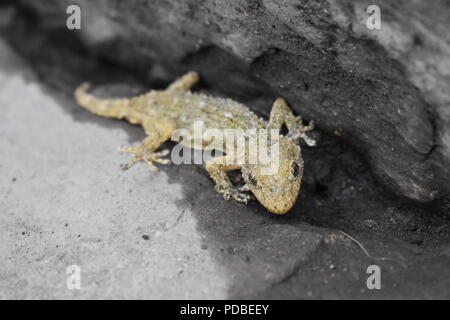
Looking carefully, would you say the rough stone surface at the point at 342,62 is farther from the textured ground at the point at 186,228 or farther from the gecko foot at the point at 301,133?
the textured ground at the point at 186,228

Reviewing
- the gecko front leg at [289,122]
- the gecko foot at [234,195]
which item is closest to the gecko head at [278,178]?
the gecko foot at [234,195]

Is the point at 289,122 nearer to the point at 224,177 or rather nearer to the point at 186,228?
the point at 224,177

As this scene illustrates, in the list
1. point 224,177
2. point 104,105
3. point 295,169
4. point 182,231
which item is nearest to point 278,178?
point 295,169

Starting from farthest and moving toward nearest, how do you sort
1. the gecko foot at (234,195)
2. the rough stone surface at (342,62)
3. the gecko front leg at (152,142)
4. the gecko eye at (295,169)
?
the gecko front leg at (152,142), the gecko foot at (234,195), the gecko eye at (295,169), the rough stone surface at (342,62)

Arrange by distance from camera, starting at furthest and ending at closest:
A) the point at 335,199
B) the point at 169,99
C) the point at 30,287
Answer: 1. the point at 169,99
2. the point at 335,199
3. the point at 30,287
